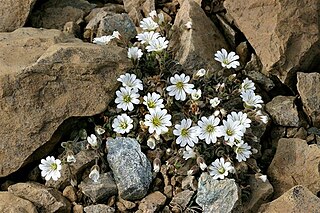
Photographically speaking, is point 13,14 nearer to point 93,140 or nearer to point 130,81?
point 130,81

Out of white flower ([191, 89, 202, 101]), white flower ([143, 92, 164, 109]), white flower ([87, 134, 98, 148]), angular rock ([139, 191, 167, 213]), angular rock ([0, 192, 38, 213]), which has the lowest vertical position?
angular rock ([0, 192, 38, 213])

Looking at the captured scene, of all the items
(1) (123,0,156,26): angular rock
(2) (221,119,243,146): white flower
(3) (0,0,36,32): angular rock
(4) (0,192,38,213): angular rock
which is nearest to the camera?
(4) (0,192,38,213): angular rock

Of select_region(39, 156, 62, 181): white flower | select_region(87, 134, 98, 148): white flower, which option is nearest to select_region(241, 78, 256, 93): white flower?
select_region(87, 134, 98, 148): white flower

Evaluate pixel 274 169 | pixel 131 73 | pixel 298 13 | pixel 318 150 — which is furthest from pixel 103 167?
Answer: pixel 298 13

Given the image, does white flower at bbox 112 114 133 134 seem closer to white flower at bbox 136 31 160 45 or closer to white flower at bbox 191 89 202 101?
white flower at bbox 191 89 202 101

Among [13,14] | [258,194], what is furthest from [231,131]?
[13,14]

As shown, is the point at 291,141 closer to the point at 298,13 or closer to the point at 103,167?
the point at 298,13

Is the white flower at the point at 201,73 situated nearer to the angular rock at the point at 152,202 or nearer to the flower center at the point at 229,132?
the flower center at the point at 229,132
